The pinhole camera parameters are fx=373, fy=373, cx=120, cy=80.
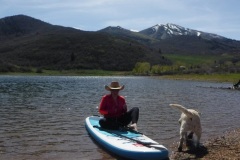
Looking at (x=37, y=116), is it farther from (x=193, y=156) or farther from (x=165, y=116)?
(x=193, y=156)

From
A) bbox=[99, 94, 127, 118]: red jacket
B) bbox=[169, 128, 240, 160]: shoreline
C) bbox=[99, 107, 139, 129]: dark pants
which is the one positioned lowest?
bbox=[169, 128, 240, 160]: shoreline

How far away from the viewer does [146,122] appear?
23828 millimetres

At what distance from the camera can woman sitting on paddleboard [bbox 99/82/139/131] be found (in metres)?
16.7

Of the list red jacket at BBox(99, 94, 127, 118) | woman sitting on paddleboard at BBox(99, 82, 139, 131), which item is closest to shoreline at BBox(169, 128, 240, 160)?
woman sitting on paddleboard at BBox(99, 82, 139, 131)

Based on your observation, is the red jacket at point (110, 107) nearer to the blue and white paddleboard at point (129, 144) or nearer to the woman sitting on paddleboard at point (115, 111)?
the woman sitting on paddleboard at point (115, 111)

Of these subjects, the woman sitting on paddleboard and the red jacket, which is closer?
the woman sitting on paddleboard

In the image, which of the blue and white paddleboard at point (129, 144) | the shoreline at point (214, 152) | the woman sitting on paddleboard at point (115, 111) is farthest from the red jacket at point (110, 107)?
the shoreline at point (214, 152)

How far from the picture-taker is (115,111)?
16.9 metres

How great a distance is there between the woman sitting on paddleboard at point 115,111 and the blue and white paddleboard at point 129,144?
0.48 metres

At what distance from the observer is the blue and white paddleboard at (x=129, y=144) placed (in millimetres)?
12938

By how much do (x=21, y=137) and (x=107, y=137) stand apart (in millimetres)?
5106

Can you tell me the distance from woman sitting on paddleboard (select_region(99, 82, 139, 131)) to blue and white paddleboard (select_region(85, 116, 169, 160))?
484 millimetres

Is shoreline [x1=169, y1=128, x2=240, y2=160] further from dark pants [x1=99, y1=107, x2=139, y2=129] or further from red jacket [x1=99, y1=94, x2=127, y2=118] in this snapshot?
red jacket [x1=99, y1=94, x2=127, y2=118]

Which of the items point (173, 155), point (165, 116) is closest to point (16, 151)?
point (173, 155)
